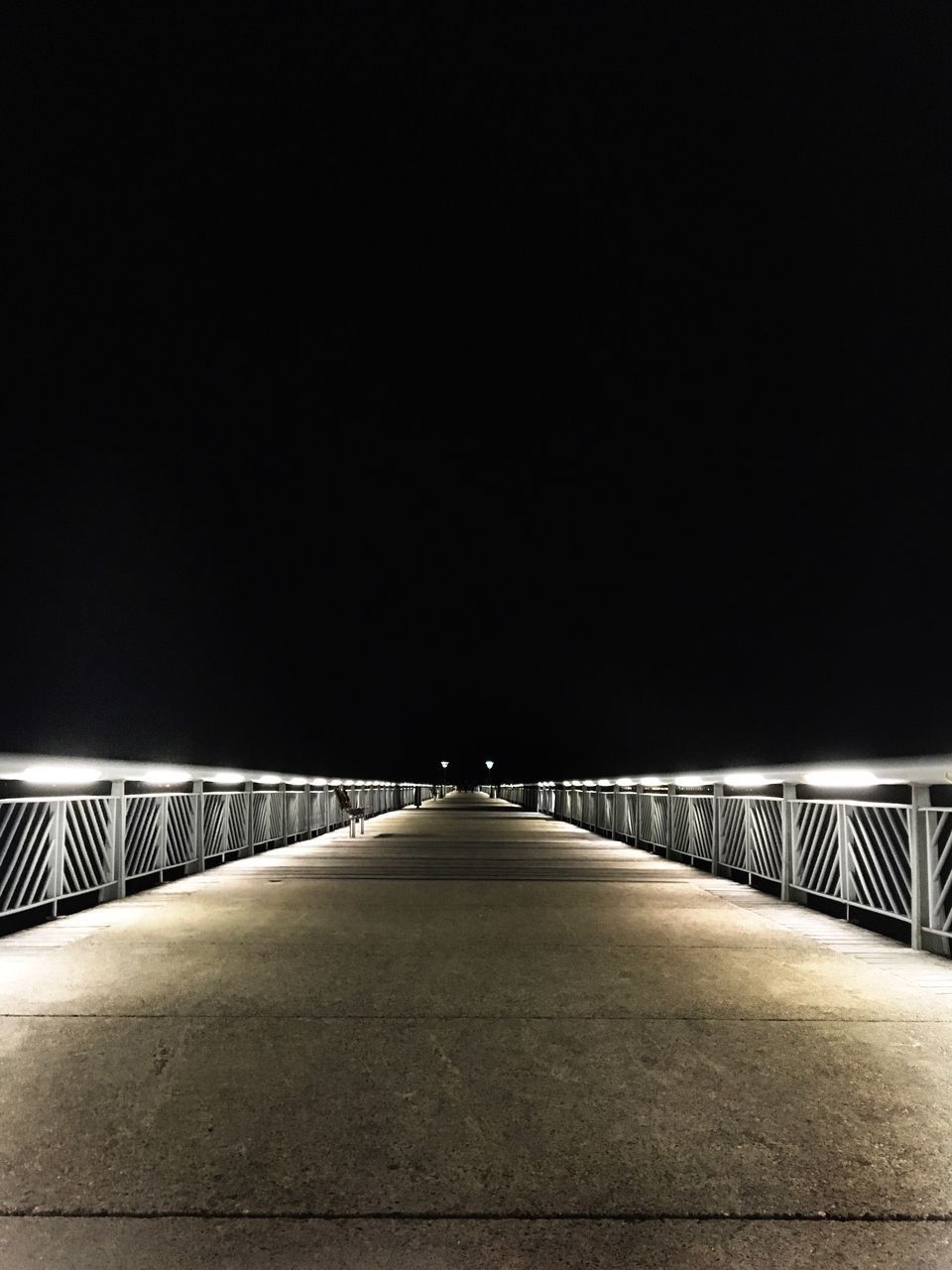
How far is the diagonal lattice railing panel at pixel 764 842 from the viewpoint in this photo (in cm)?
1227

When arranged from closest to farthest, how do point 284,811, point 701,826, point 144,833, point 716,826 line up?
point 144,833, point 716,826, point 701,826, point 284,811

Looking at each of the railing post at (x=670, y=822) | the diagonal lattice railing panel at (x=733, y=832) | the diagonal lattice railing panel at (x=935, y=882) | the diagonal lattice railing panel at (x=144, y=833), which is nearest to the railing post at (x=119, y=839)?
the diagonal lattice railing panel at (x=144, y=833)

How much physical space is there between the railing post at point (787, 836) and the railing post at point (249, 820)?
30.6ft

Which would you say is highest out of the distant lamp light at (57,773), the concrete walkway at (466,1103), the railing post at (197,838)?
the distant lamp light at (57,773)

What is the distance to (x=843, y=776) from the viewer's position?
892 centimetres

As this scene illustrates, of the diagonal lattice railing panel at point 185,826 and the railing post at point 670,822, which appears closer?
the diagonal lattice railing panel at point 185,826

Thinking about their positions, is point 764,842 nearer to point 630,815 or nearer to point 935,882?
point 935,882

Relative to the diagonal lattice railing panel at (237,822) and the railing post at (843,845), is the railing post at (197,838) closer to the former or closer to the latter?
the diagonal lattice railing panel at (237,822)

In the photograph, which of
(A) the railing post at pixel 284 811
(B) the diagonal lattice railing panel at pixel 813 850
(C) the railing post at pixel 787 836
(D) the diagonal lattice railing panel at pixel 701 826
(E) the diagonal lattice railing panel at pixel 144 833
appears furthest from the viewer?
(A) the railing post at pixel 284 811

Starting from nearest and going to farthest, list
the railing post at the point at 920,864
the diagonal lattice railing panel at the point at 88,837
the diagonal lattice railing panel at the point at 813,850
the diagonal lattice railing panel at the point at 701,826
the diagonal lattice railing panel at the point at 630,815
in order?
the railing post at the point at 920,864, the diagonal lattice railing panel at the point at 88,837, the diagonal lattice railing panel at the point at 813,850, the diagonal lattice railing panel at the point at 701,826, the diagonal lattice railing panel at the point at 630,815

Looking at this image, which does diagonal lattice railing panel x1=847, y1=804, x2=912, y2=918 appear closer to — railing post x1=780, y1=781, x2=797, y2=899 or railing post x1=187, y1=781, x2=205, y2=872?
railing post x1=780, y1=781, x2=797, y2=899

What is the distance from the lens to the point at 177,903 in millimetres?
10562

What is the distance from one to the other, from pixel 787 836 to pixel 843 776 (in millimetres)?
2235

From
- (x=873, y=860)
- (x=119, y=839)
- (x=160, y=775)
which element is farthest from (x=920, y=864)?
(x=119, y=839)
